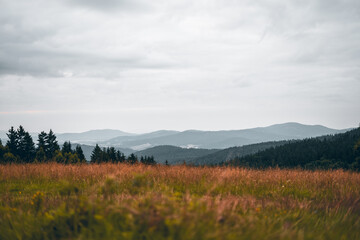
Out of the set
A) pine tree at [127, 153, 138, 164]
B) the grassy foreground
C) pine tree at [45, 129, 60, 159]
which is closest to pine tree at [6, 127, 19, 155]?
pine tree at [45, 129, 60, 159]

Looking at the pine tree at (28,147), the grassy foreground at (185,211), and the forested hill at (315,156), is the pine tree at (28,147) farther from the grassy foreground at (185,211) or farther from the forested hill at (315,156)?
the forested hill at (315,156)

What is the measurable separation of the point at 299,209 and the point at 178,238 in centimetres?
350

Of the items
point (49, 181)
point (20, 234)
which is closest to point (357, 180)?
point (20, 234)

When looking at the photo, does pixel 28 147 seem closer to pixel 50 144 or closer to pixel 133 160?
pixel 50 144

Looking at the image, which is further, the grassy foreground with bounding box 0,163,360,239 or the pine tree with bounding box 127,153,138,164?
the pine tree with bounding box 127,153,138,164

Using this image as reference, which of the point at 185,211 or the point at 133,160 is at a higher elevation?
the point at 185,211

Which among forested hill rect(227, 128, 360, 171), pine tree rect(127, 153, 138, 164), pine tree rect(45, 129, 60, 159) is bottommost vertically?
forested hill rect(227, 128, 360, 171)

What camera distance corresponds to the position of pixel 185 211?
11.4 ft

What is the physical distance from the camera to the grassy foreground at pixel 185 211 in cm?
349

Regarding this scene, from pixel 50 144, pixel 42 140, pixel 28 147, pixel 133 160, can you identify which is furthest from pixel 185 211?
pixel 28 147

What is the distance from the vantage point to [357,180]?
8.72 metres

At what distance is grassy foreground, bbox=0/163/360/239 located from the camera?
3486 millimetres

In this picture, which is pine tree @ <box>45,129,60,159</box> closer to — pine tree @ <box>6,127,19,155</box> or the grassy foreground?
pine tree @ <box>6,127,19,155</box>

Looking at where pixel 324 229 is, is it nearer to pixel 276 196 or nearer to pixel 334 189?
pixel 276 196
